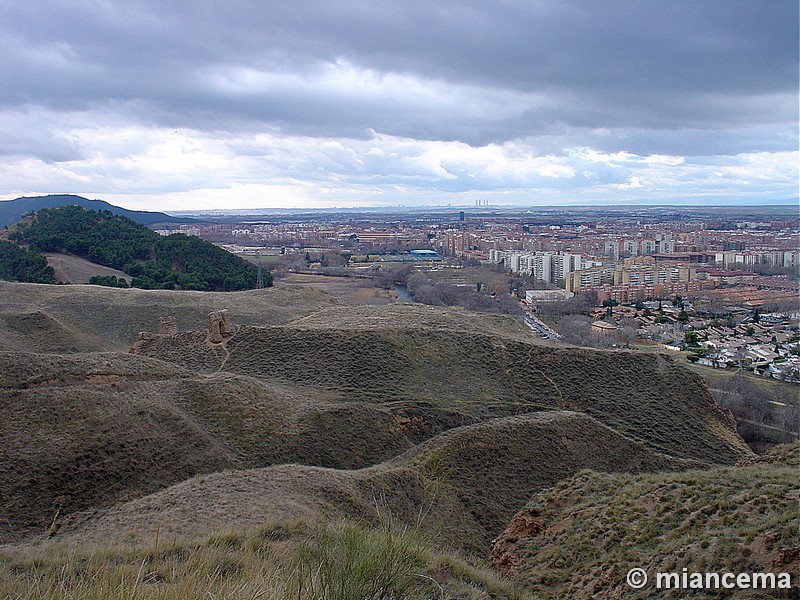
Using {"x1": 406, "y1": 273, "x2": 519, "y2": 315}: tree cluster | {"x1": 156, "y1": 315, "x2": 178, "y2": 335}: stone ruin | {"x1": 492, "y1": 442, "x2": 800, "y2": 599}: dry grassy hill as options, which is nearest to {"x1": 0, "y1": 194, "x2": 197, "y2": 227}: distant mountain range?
{"x1": 406, "y1": 273, "x2": 519, "y2": 315}: tree cluster

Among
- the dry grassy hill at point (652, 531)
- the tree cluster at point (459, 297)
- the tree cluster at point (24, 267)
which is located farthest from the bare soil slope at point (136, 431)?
the tree cluster at point (24, 267)

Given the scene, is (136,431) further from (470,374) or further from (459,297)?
(459,297)

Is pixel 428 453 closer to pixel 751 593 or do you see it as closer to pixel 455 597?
pixel 455 597

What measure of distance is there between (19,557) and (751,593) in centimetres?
885

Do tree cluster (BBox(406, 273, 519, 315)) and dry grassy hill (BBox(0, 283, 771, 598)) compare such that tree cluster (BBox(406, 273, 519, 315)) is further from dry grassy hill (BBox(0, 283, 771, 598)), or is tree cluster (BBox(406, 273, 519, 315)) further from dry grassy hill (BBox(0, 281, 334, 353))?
dry grassy hill (BBox(0, 283, 771, 598))

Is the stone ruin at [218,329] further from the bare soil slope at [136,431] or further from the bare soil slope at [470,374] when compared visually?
the bare soil slope at [136,431]

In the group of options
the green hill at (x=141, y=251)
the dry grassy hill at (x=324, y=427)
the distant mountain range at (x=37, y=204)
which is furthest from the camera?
the distant mountain range at (x=37, y=204)

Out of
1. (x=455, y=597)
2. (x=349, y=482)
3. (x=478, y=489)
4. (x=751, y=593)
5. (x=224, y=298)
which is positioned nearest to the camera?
(x=751, y=593)

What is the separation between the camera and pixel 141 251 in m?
61.4

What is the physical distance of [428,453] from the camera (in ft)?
52.7

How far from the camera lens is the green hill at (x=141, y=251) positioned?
57781 millimetres

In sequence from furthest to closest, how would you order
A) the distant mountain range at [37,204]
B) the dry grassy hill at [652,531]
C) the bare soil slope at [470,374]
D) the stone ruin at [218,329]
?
1. the distant mountain range at [37,204]
2. the stone ruin at [218,329]
3. the bare soil slope at [470,374]
4. the dry grassy hill at [652,531]

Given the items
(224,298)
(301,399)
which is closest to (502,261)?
(224,298)

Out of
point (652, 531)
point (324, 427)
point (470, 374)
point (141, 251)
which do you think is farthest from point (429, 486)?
point (141, 251)
